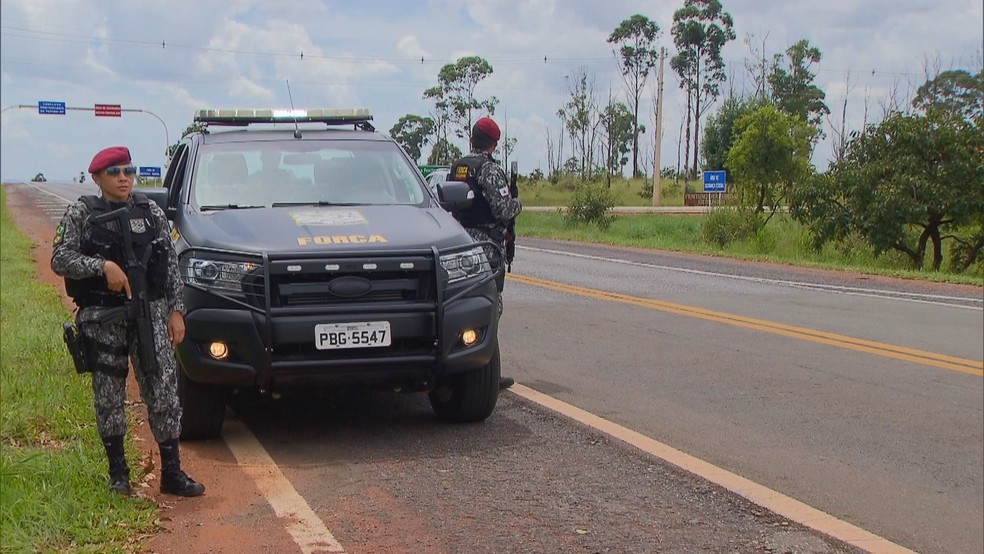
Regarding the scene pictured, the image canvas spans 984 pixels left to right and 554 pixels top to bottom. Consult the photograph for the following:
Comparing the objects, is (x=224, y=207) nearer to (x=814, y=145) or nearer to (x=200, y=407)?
(x=200, y=407)

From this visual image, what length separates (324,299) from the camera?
5387 mm

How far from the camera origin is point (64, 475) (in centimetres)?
483

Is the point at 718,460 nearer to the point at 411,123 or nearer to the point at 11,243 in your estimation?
the point at 11,243

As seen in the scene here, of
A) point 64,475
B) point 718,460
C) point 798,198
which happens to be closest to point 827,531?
point 718,460

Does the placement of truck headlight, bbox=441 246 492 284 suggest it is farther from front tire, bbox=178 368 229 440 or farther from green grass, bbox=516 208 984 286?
green grass, bbox=516 208 984 286

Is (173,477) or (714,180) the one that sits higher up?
(714,180)

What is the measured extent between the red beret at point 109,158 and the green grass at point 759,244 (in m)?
15.4

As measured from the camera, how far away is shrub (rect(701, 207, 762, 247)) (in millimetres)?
25906

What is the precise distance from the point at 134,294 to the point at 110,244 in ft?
0.80

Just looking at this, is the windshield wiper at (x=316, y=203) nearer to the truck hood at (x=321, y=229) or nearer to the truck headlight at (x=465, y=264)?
the truck hood at (x=321, y=229)

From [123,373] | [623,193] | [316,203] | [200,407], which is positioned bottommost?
[623,193]

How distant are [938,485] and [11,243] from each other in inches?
814

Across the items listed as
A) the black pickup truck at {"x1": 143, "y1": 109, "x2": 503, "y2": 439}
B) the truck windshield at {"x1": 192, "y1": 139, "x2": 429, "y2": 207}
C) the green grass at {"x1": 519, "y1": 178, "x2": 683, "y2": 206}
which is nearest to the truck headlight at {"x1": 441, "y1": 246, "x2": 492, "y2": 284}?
the black pickup truck at {"x1": 143, "y1": 109, "x2": 503, "y2": 439}

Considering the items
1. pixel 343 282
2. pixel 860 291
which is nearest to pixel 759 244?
pixel 860 291
